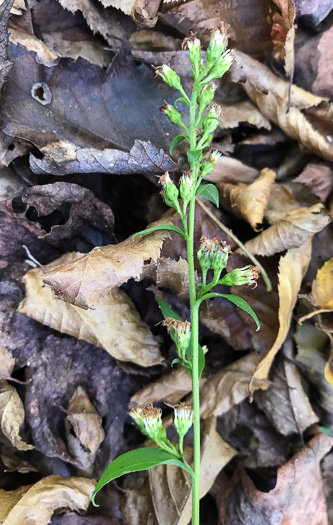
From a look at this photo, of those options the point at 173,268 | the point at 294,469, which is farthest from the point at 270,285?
the point at 294,469

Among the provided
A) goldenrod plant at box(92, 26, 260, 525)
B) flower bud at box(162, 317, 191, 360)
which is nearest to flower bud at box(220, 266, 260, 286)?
goldenrod plant at box(92, 26, 260, 525)

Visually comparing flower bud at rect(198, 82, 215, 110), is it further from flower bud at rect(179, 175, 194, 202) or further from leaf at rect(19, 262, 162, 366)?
leaf at rect(19, 262, 162, 366)

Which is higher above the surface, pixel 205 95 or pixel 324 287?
pixel 205 95

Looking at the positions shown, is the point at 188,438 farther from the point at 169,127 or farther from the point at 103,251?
the point at 169,127

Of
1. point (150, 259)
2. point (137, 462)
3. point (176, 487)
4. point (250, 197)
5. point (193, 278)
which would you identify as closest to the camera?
point (137, 462)

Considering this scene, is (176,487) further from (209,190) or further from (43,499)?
(209,190)

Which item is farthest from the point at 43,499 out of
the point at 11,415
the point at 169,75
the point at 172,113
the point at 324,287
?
the point at 169,75

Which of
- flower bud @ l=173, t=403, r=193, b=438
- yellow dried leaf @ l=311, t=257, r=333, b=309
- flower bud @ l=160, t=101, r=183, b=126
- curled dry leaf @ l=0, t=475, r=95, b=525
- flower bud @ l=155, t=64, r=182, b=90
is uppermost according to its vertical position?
flower bud @ l=155, t=64, r=182, b=90
